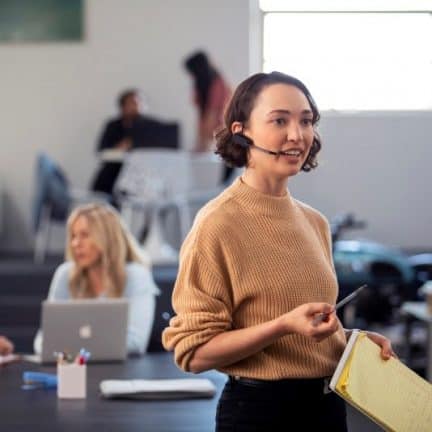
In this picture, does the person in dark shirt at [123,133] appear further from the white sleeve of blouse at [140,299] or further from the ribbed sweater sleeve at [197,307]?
the ribbed sweater sleeve at [197,307]

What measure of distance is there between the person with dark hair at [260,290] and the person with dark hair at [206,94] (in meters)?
7.20

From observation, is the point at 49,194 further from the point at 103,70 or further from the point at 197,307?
the point at 197,307

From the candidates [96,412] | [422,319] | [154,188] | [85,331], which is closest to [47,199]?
[154,188]

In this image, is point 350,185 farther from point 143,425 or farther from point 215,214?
point 215,214

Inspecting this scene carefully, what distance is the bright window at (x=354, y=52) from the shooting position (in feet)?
32.3

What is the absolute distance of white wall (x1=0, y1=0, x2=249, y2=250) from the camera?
31.7 ft

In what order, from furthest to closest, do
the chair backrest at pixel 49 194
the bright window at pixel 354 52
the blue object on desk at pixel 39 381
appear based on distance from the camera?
the bright window at pixel 354 52, the chair backrest at pixel 49 194, the blue object on desk at pixel 39 381

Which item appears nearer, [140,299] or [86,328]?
[86,328]

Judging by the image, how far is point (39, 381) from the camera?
3.22 meters

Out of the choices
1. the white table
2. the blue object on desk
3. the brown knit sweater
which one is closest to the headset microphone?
the brown knit sweater

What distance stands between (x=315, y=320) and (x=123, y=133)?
7514 mm

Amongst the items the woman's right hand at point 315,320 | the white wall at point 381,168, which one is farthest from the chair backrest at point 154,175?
the woman's right hand at point 315,320

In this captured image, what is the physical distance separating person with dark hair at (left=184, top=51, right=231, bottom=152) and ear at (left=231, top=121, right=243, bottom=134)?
7.15 m

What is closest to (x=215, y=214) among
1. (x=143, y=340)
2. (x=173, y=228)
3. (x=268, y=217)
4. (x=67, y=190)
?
(x=268, y=217)
